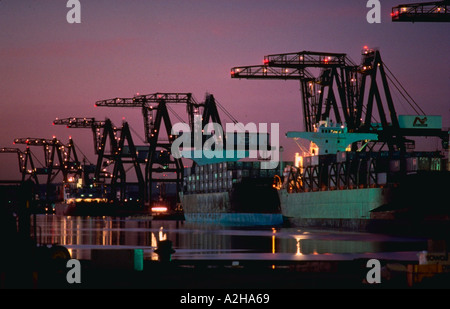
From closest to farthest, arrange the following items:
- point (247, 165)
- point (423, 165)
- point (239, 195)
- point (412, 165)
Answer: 1. point (412, 165)
2. point (423, 165)
3. point (239, 195)
4. point (247, 165)

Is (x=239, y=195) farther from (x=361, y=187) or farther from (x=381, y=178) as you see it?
(x=381, y=178)

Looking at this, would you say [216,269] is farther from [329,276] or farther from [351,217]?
[351,217]

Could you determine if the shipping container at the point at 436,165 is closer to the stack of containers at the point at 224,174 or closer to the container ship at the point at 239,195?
the container ship at the point at 239,195

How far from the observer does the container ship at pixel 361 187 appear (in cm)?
6475

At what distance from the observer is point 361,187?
73.2m

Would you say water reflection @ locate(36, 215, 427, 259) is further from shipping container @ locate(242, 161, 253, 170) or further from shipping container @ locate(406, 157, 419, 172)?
shipping container @ locate(242, 161, 253, 170)

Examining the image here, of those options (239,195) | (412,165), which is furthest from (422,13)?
(239,195)

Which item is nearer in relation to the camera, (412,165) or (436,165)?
(412,165)

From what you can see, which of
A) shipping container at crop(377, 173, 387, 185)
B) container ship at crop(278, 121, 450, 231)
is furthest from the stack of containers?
shipping container at crop(377, 173, 387, 185)

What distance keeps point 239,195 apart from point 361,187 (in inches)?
1550

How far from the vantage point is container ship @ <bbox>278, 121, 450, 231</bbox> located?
64750 millimetres

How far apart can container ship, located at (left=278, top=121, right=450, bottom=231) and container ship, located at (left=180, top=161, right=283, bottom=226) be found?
9883 mm
